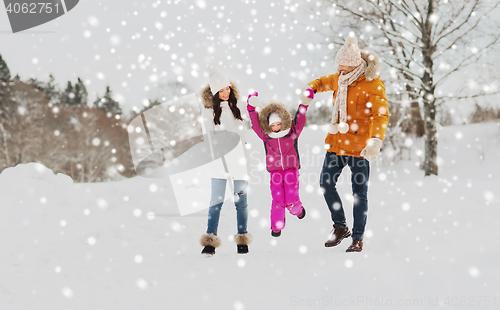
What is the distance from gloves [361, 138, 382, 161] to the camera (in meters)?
3.05

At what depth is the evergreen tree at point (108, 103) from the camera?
144 ft

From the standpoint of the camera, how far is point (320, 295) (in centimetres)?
224

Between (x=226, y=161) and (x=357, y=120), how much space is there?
1.53m

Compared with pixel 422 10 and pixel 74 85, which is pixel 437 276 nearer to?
pixel 422 10

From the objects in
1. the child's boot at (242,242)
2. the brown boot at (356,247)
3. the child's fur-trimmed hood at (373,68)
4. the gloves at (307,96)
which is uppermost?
the child's fur-trimmed hood at (373,68)

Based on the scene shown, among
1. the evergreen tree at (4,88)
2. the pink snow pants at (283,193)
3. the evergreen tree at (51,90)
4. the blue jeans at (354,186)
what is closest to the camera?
the blue jeans at (354,186)

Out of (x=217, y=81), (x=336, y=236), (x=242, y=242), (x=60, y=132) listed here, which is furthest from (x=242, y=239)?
(x=60, y=132)

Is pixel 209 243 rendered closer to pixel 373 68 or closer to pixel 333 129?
pixel 333 129

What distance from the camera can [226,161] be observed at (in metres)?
3.50

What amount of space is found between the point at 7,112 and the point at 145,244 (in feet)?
97.0

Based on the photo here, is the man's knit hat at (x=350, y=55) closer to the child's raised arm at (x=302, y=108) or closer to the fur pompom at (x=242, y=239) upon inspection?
the child's raised arm at (x=302, y=108)

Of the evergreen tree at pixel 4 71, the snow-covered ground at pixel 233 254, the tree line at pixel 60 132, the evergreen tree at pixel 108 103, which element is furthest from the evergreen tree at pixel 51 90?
the snow-covered ground at pixel 233 254

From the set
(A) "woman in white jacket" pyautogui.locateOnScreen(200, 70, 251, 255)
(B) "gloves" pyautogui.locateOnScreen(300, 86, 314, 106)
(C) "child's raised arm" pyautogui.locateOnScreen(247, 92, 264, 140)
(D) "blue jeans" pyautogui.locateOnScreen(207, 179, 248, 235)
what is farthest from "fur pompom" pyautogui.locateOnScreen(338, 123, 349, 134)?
(D) "blue jeans" pyautogui.locateOnScreen(207, 179, 248, 235)

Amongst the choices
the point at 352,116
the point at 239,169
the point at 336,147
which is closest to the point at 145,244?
the point at 239,169
